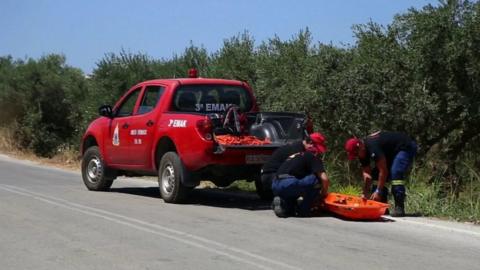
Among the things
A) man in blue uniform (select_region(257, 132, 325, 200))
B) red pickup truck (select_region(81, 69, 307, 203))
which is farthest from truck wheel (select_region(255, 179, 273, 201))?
man in blue uniform (select_region(257, 132, 325, 200))

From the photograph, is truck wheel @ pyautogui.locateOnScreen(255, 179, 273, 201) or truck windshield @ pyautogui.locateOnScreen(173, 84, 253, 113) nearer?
truck windshield @ pyautogui.locateOnScreen(173, 84, 253, 113)

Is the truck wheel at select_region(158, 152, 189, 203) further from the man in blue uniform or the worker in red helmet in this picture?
the worker in red helmet

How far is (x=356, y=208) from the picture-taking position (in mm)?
9516

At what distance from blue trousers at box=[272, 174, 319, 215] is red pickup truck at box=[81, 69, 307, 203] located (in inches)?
42.0

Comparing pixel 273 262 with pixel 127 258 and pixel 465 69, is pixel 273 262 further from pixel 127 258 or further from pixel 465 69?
pixel 465 69

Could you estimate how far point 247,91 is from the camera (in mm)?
12258

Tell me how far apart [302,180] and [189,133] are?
204cm

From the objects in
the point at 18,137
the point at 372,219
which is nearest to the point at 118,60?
the point at 18,137

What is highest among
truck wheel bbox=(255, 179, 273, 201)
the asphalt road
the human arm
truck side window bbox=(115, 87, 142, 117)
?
truck side window bbox=(115, 87, 142, 117)

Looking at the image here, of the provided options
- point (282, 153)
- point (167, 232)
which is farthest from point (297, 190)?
point (167, 232)

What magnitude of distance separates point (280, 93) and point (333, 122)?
1.86 m

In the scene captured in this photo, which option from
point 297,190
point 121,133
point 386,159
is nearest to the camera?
point 297,190

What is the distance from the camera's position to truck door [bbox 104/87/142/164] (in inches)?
485

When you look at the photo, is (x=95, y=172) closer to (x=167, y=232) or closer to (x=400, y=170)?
(x=167, y=232)
